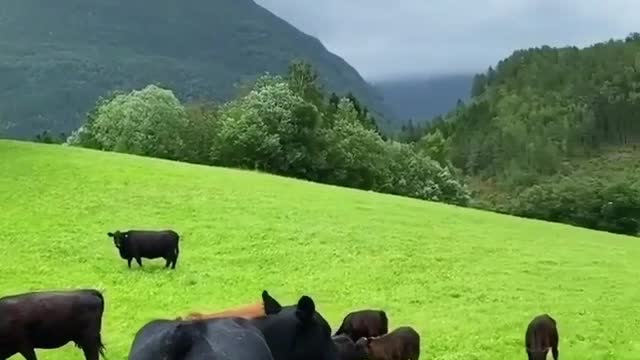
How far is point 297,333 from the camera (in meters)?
8.98

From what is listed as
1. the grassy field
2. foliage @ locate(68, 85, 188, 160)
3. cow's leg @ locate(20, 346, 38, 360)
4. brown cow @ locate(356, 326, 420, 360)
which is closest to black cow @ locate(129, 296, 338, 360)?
brown cow @ locate(356, 326, 420, 360)

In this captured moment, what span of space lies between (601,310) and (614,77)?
6639 inches

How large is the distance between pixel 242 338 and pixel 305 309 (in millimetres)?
1240

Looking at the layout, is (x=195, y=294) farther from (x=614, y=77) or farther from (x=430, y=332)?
(x=614, y=77)

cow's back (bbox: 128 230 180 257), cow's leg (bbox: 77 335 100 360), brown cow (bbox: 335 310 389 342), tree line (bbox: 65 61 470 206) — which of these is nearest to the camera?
cow's leg (bbox: 77 335 100 360)

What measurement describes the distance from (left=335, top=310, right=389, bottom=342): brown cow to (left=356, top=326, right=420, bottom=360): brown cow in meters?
0.72

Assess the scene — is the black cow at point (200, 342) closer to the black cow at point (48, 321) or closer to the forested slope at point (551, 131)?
the black cow at point (48, 321)

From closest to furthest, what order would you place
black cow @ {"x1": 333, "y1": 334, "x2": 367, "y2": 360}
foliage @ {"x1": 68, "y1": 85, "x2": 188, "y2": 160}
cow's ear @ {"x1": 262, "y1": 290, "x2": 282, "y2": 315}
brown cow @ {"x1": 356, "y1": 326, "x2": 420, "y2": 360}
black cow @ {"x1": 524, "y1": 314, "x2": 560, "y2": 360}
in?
1. cow's ear @ {"x1": 262, "y1": 290, "x2": 282, "y2": 315}
2. black cow @ {"x1": 333, "y1": 334, "x2": 367, "y2": 360}
3. brown cow @ {"x1": 356, "y1": 326, "x2": 420, "y2": 360}
4. black cow @ {"x1": 524, "y1": 314, "x2": 560, "y2": 360}
5. foliage @ {"x1": 68, "y1": 85, "x2": 188, "y2": 160}

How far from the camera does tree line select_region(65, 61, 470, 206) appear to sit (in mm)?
66688

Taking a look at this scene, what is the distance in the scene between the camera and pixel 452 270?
1043 inches

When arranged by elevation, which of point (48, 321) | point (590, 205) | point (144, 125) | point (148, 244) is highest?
point (144, 125)

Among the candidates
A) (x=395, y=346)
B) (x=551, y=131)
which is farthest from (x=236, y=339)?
(x=551, y=131)

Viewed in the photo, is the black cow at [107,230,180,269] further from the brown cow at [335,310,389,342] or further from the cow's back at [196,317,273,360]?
the cow's back at [196,317,273,360]

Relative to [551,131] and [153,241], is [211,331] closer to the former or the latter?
[153,241]
